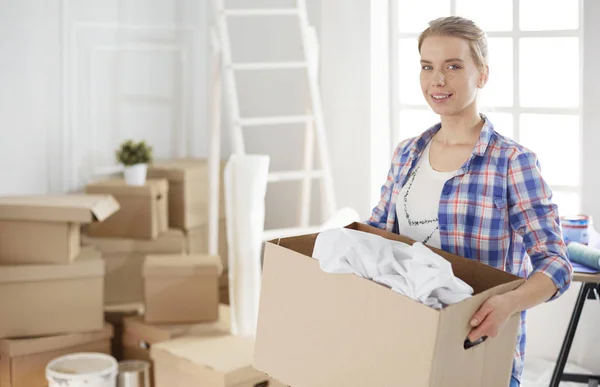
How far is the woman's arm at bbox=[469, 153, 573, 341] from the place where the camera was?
1351 mm

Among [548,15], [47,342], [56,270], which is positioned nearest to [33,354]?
[47,342]

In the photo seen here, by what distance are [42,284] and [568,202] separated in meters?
2.08

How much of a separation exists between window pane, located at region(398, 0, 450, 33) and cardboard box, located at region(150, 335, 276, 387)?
5.15 feet

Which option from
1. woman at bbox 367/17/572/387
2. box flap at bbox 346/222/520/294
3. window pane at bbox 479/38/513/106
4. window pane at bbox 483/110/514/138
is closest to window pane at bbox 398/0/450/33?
window pane at bbox 479/38/513/106

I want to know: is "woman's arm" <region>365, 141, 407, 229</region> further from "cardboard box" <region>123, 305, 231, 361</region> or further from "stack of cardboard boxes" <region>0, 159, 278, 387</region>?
"cardboard box" <region>123, 305, 231, 361</region>

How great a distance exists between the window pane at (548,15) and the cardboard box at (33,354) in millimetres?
2141

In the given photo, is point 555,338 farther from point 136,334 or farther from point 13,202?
point 13,202

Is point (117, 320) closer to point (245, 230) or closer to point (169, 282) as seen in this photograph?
point (169, 282)

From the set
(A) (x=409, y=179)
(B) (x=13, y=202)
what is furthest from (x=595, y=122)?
(B) (x=13, y=202)

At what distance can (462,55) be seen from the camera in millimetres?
1661

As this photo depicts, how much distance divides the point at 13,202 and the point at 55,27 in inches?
35.9

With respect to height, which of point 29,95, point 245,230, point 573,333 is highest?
point 29,95

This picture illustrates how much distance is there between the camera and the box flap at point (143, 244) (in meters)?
3.39

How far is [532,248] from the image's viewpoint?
5.00 feet
